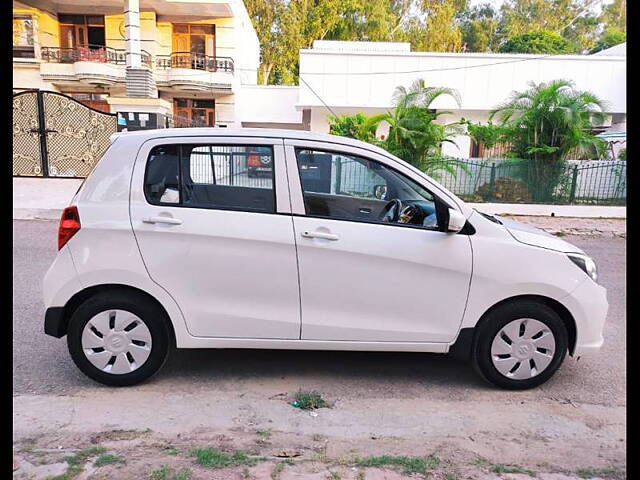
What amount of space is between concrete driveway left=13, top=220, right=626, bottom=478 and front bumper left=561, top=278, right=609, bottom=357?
401 mm

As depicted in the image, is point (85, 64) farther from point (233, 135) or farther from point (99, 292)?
point (99, 292)

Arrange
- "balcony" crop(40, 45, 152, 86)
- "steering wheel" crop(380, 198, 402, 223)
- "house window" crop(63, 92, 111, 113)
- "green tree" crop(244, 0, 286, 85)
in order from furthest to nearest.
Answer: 1. "green tree" crop(244, 0, 286, 85)
2. "house window" crop(63, 92, 111, 113)
3. "balcony" crop(40, 45, 152, 86)
4. "steering wheel" crop(380, 198, 402, 223)

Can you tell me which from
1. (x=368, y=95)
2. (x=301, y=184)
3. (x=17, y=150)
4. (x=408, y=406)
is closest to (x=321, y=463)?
(x=408, y=406)

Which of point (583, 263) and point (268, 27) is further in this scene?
point (268, 27)

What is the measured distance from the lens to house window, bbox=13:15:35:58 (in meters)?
24.3

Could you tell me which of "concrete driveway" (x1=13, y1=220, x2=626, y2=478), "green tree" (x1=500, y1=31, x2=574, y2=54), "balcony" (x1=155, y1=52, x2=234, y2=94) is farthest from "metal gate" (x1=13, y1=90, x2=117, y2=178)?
"green tree" (x1=500, y1=31, x2=574, y2=54)

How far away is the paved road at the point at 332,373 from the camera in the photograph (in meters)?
3.58

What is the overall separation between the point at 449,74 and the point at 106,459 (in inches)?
879

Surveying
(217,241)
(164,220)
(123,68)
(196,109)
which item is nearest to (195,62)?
(196,109)

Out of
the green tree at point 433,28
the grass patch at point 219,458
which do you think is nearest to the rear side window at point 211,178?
the grass patch at point 219,458

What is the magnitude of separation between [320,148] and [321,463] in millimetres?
2126

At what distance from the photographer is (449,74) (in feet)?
71.7

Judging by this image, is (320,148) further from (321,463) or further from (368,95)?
(368,95)

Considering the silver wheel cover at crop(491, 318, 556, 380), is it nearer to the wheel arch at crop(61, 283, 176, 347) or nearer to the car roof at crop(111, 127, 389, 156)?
the car roof at crop(111, 127, 389, 156)
